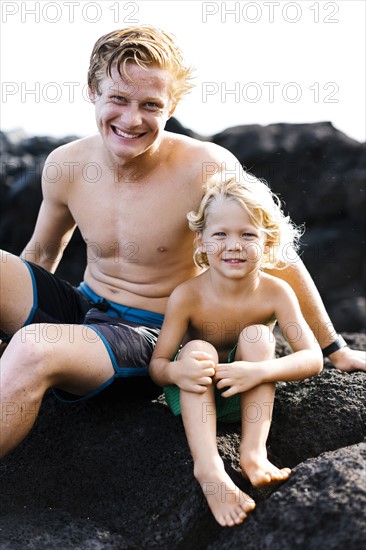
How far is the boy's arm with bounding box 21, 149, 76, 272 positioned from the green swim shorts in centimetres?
92

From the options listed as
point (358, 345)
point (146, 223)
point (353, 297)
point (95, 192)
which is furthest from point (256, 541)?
point (353, 297)

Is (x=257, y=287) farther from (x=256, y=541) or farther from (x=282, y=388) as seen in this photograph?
(x=256, y=541)

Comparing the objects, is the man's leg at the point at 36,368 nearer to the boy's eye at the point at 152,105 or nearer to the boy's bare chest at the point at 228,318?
the boy's bare chest at the point at 228,318

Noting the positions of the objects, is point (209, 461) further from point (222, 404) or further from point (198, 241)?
point (198, 241)

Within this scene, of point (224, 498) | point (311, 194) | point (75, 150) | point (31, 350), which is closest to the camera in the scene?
point (224, 498)

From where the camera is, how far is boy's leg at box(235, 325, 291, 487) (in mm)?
2102

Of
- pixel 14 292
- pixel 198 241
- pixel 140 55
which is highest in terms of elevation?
pixel 140 55

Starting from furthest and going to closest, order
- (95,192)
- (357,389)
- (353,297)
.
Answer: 1. (353,297)
2. (95,192)
3. (357,389)

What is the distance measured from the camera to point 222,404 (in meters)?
2.36

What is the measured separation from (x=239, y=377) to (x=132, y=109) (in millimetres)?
958

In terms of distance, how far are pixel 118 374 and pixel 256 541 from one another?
69 cm

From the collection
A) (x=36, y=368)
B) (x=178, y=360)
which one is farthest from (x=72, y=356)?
(x=178, y=360)

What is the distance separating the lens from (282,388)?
8.73 ft

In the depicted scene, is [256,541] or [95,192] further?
[95,192]
